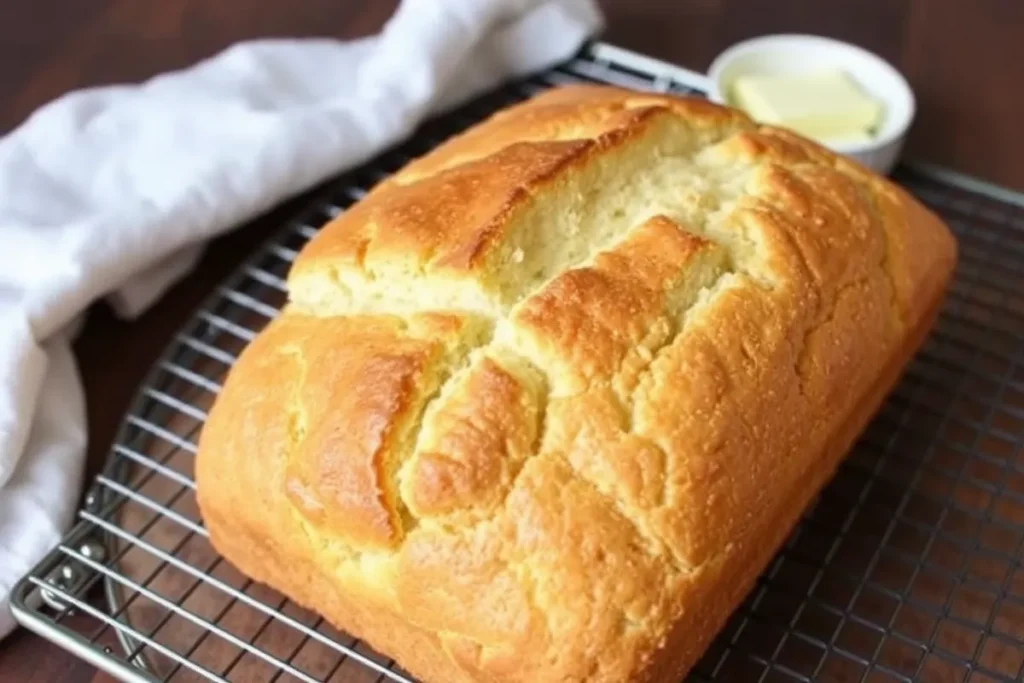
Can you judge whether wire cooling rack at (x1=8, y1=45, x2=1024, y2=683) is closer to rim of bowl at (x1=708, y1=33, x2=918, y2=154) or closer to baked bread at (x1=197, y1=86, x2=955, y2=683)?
baked bread at (x1=197, y1=86, x2=955, y2=683)

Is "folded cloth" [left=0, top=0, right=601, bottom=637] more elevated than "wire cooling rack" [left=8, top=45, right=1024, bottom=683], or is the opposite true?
"folded cloth" [left=0, top=0, right=601, bottom=637]

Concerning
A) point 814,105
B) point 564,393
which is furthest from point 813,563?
point 814,105

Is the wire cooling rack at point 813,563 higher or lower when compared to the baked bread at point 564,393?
lower

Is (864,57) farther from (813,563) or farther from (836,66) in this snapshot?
(813,563)

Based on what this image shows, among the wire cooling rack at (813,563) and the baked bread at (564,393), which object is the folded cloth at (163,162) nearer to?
the wire cooling rack at (813,563)

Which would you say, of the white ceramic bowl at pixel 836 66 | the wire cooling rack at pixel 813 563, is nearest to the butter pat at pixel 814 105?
the white ceramic bowl at pixel 836 66

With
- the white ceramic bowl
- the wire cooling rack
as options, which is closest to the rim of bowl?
the white ceramic bowl

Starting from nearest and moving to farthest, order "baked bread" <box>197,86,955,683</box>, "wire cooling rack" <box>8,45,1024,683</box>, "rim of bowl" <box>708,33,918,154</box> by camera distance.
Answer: "baked bread" <box>197,86,955,683</box>
"wire cooling rack" <box>8,45,1024,683</box>
"rim of bowl" <box>708,33,918,154</box>
